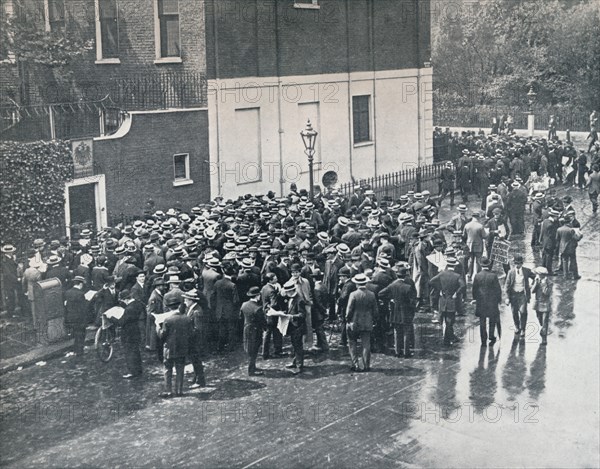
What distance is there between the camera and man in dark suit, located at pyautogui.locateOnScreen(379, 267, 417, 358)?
13.9m

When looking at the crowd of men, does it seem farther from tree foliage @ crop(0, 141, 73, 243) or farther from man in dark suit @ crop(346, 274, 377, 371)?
tree foliage @ crop(0, 141, 73, 243)

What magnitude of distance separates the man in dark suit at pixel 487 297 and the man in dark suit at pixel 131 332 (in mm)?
6038

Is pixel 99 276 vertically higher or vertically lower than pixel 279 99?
lower

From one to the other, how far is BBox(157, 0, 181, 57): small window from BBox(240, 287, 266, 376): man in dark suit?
13268 mm

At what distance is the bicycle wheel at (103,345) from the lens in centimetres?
1371

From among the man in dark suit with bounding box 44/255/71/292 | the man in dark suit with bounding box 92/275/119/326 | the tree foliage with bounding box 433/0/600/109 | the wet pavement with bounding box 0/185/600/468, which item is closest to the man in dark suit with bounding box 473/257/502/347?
the wet pavement with bounding box 0/185/600/468

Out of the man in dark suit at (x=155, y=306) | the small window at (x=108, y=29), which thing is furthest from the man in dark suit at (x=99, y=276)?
the small window at (x=108, y=29)

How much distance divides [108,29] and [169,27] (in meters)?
1.87

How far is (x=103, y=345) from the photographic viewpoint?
13758 mm

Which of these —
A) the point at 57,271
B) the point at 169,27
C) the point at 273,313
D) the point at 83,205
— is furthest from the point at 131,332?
the point at 169,27

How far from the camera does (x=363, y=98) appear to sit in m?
28.9

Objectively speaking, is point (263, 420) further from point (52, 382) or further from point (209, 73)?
point (209, 73)

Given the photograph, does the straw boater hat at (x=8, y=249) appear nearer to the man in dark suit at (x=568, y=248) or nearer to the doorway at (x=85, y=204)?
the doorway at (x=85, y=204)

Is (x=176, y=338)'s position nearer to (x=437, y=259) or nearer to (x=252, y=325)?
(x=252, y=325)
